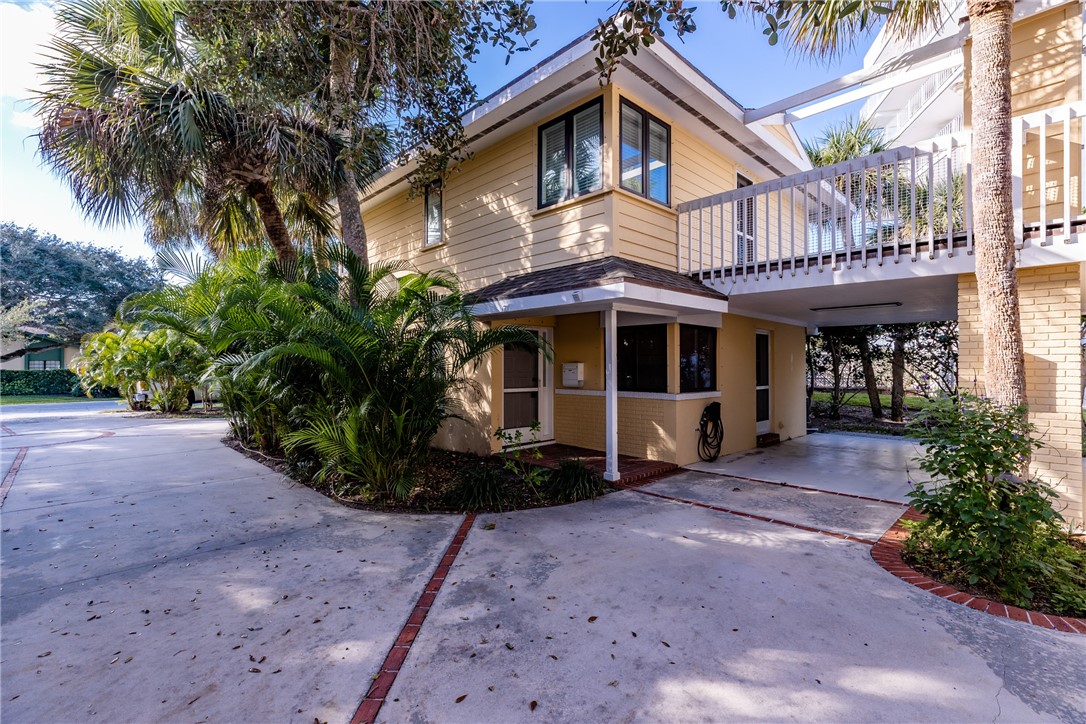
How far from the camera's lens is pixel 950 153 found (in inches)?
200

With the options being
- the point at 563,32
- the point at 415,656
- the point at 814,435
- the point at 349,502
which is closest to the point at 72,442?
the point at 349,502

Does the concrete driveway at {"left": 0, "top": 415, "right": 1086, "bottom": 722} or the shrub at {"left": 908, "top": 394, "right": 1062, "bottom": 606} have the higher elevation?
the shrub at {"left": 908, "top": 394, "right": 1062, "bottom": 606}

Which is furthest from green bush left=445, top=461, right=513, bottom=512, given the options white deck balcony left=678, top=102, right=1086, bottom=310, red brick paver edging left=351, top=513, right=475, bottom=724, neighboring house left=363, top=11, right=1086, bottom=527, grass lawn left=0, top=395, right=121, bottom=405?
grass lawn left=0, top=395, right=121, bottom=405

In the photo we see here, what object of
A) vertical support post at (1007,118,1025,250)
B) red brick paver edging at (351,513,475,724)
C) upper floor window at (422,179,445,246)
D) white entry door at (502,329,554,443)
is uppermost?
upper floor window at (422,179,445,246)

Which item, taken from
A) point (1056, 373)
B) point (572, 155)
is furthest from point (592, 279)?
point (1056, 373)

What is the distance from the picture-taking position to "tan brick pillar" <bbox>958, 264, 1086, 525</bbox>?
424 centimetres

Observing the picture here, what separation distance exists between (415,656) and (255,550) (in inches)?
91.6

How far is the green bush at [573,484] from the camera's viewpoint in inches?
214

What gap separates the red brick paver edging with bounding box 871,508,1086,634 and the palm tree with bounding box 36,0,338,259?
25.3ft

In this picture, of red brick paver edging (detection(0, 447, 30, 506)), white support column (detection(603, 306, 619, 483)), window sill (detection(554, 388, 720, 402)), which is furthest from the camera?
window sill (detection(554, 388, 720, 402))

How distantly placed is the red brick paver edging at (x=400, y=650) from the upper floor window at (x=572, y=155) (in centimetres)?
511

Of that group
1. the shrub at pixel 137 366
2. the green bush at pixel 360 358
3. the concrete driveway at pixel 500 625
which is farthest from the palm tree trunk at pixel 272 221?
the shrub at pixel 137 366

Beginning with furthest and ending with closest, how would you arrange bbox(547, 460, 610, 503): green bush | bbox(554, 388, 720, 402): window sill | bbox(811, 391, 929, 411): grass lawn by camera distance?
bbox(811, 391, 929, 411): grass lawn, bbox(554, 388, 720, 402): window sill, bbox(547, 460, 610, 503): green bush

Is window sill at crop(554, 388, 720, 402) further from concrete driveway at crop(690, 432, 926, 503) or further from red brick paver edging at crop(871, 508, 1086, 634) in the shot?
red brick paver edging at crop(871, 508, 1086, 634)
